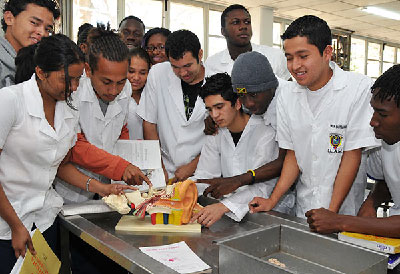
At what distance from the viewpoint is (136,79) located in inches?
97.9

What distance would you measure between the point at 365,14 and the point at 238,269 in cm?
889

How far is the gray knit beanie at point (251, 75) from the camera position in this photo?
5.80 ft

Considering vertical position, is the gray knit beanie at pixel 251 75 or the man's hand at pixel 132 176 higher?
the gray knit beanie at pixel 251 75

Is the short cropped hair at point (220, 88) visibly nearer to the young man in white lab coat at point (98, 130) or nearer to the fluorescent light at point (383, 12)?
the young man in white lab coat at point (98, 130)

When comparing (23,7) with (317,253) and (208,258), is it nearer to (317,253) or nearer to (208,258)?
(208,258)

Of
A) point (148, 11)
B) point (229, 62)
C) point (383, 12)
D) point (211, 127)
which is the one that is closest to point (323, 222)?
point (211, 127)

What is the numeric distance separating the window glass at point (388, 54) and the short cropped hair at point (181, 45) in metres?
11.5

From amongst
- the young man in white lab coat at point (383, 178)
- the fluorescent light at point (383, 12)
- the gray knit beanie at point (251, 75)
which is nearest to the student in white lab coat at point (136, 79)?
the gray knit beanie at point (251, 75)

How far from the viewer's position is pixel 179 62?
2.13m

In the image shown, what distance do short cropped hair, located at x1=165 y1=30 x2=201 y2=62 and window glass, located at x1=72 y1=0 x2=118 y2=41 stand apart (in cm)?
377

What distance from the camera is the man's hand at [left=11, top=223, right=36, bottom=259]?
1.29 metres

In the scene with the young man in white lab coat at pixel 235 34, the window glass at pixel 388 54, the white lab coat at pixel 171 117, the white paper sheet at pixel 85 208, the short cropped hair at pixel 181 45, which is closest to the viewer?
the white paper sheet at pixel 85 208

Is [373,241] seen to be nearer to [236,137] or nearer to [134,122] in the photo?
[236,137]

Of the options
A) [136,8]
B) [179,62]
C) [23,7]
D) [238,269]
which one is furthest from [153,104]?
[136,8]
